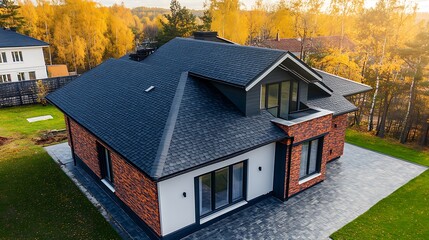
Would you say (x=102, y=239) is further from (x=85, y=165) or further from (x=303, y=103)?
(x=303, y=103)

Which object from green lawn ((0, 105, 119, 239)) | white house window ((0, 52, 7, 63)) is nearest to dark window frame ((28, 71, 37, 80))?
white house window ((0, 52, 7, 63))

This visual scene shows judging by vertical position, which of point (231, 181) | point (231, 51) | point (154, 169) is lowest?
point (231, 181)

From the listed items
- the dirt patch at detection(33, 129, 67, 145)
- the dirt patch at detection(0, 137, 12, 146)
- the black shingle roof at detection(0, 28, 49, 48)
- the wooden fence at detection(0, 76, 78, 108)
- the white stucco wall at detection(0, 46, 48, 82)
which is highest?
the black shingle roof at detection(0, 28, 49, 48)

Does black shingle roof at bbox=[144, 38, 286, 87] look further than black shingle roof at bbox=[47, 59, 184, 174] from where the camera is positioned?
Yes

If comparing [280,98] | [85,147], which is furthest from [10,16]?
[280,98]

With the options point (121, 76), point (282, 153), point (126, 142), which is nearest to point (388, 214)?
point (282, 153)

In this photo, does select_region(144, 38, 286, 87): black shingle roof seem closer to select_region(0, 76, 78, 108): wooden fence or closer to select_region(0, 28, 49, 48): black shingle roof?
select_region(0, 76, 78, 108): wooden fence

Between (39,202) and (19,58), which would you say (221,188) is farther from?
(19,58)
